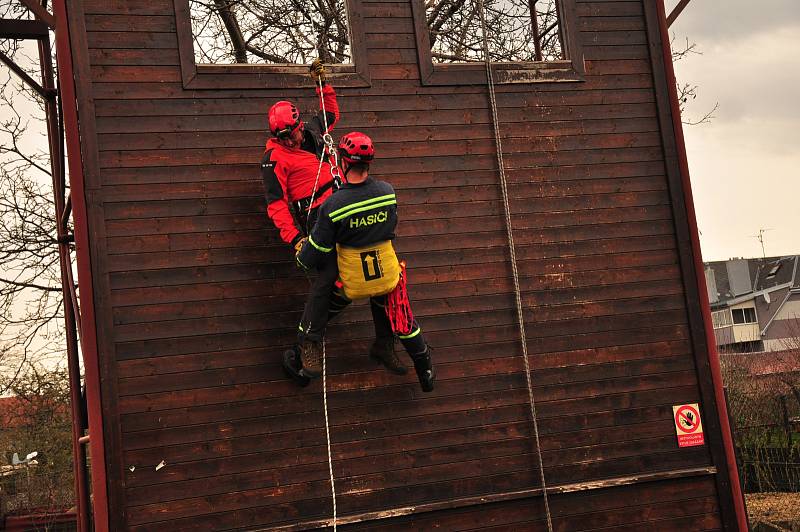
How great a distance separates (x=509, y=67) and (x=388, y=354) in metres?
2.60

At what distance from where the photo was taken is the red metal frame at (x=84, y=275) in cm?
646

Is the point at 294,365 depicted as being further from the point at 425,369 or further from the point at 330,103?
the point at 330,103

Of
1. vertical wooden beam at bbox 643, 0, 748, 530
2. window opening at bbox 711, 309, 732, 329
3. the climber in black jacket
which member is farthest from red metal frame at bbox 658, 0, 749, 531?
window opening at bbox 711, 309, 732, 329

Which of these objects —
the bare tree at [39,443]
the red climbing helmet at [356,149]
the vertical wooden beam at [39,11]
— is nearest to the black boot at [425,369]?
the red climbing helmet at [356,149]

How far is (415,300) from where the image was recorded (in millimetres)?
7375

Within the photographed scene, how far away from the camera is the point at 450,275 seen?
24.6 ft

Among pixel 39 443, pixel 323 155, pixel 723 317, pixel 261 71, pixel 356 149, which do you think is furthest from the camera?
pixel 723 317

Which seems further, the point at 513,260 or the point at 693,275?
the point at 693,275

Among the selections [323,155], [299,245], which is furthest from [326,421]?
[323,155]

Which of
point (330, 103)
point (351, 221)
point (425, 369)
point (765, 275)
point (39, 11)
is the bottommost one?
point (425, 369)

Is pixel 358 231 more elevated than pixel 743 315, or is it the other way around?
pixel 358 231

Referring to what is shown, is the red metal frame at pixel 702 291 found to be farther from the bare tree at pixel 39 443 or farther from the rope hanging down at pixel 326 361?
the bare tree at pixel 39 443

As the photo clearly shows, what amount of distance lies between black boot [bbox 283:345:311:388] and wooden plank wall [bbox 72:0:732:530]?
18cm

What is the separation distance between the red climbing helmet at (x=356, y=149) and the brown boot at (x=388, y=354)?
1345 millimetres
